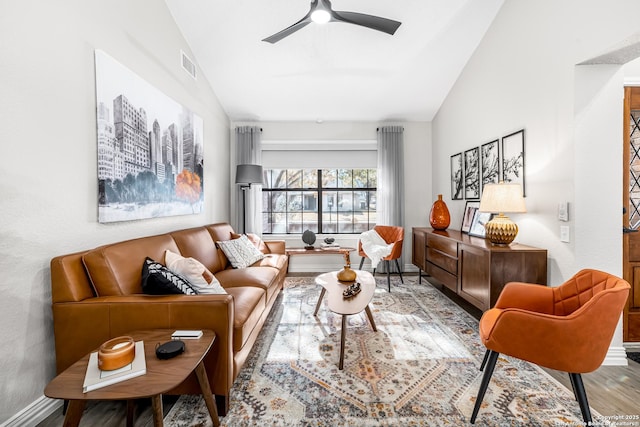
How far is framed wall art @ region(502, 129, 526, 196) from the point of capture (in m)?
2.69

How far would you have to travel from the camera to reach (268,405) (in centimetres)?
166

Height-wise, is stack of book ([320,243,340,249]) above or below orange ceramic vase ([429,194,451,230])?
below

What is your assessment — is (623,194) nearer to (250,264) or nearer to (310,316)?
(310,316)

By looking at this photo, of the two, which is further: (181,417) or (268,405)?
(268,405)

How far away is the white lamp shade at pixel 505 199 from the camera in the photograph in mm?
2447

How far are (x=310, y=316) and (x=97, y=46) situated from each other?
2.77 metres

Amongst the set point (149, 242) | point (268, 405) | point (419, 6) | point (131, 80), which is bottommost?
point (268, 405)

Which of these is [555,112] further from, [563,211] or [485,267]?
[485,267]

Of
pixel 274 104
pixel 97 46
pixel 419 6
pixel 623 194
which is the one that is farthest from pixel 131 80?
pixel 623 194

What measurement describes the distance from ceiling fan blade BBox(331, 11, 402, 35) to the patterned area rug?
99.3 inches

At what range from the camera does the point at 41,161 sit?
5.16 feet

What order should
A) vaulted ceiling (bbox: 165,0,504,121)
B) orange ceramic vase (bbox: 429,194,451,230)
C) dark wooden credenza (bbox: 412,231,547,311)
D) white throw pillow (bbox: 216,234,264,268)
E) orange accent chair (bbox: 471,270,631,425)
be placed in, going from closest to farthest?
orange accent chair (bbox: 471,270,631,425), dark wooden credenza (bbox: 412,231,547,311), vaulted ceiling (bbox: 165,0,504,121), white throw pillow (bbox: 216,234,264,268), orange ceramic vase (bbox: 429,194,451,230)

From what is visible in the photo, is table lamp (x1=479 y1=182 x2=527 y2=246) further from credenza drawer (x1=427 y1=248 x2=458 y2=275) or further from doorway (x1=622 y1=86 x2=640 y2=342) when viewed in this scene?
doorway (x1=622 y1=86 x2=640 y2=342)

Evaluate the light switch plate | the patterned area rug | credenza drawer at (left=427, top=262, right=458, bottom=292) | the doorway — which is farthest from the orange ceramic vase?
the doorway
